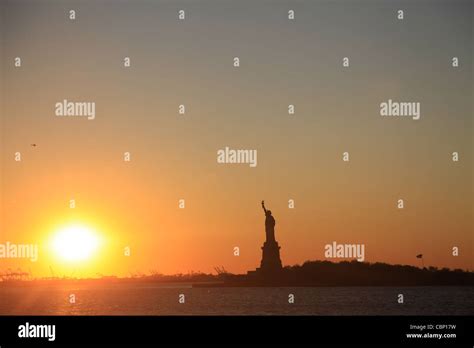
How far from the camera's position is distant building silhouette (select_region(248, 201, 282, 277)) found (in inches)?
5007

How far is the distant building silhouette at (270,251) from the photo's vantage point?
127188 millimetres

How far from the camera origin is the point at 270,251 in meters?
132
